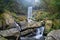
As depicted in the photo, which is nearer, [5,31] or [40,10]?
[5,31]

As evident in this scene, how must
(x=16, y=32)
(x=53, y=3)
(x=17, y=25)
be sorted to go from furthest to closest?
1. (x=53, y=3)
2. (x=17, y=25)
3. (x=16, y=32)

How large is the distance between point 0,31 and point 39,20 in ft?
7.75

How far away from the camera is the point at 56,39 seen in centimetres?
585

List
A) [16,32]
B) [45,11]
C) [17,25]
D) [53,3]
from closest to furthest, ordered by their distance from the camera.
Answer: [16,32]
[17,25]
[53,3]
[45,11]

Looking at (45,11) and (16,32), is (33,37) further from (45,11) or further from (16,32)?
(45,11)

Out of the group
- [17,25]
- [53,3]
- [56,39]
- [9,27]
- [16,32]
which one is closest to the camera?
[56,39]

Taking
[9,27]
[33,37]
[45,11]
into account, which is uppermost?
[45,11]

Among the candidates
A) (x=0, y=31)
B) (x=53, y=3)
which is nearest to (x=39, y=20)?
(x=53, y=3)

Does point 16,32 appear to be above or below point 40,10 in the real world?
below

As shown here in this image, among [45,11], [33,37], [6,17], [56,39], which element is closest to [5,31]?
[6,17]

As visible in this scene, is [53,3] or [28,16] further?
[28,16]

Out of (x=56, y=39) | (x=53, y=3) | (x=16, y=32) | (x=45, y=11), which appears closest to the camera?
(x=56, y=39)

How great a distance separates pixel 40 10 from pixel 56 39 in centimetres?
315

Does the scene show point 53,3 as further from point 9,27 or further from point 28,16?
point 9,27
